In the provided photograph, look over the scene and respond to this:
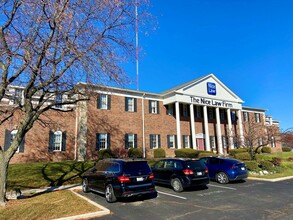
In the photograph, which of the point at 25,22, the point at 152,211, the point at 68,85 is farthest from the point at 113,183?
the point at 25,22

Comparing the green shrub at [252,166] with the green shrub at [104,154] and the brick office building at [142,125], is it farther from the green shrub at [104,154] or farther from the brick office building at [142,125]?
the green shrub at [104,154]

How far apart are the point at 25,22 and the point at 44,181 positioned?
30.0 ft

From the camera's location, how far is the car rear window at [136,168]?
9.09 metres

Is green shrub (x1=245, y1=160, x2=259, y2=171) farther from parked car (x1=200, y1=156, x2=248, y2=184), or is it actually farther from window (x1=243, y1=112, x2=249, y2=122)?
window (x1=243, y1=112, x2=249, y2=122)

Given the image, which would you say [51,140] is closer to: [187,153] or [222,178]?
[187,153]

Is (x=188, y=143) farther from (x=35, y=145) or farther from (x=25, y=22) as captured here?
(x=25, y=22)

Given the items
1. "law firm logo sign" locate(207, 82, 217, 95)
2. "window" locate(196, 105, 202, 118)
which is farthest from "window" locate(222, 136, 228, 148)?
"law firm logo sign" locate(207, 82, 217, 95)

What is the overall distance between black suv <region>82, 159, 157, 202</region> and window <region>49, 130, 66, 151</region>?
13.7 meters

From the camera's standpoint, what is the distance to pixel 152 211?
789 centimetres

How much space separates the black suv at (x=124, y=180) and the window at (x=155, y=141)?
17.8 meters

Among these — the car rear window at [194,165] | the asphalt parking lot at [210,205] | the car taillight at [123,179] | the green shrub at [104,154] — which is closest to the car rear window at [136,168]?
the car taillight at [123,179]

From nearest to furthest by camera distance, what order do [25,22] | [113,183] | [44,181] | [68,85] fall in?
1. [25,22]
2. [113,183]
3. [68,85]
4. [44,181]

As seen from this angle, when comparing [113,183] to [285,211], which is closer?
[285,211]

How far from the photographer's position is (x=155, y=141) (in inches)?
1113
